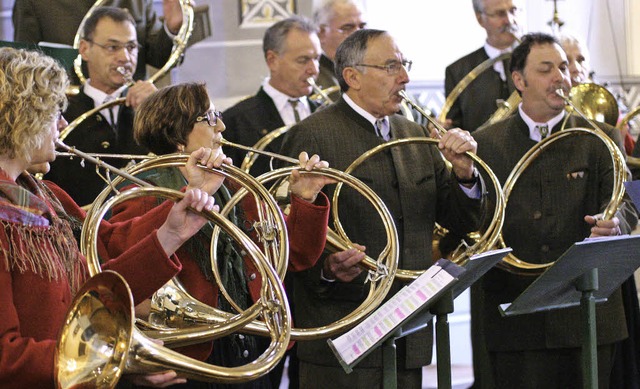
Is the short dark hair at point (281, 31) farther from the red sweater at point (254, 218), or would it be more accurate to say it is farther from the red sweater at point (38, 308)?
the red sweater at point (38, 308)

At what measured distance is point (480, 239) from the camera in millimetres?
3887

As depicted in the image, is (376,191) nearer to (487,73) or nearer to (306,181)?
(306,181)

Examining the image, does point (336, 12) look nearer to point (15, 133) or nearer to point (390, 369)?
point (390, 369)

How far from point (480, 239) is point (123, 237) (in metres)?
1.39

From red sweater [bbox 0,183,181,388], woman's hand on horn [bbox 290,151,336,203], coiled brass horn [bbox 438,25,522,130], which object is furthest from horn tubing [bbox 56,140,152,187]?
coiled brass horn [bbox 438,25,522,130]

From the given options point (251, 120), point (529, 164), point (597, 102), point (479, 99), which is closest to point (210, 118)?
point (529, 164)

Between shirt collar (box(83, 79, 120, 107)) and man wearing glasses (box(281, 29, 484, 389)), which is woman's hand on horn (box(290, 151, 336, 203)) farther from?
shirt collar (box(83, 79, 120, 107))

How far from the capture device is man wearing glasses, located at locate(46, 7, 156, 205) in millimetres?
4371

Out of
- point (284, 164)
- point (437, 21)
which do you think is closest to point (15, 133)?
point (284, 164)

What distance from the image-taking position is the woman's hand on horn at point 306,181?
337cm

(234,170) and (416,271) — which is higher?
(234,170)

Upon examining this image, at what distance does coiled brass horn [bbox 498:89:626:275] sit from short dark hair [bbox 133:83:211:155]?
4.11 ft

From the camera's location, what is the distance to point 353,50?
414 cm

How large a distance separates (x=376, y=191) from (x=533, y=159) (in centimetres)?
65
